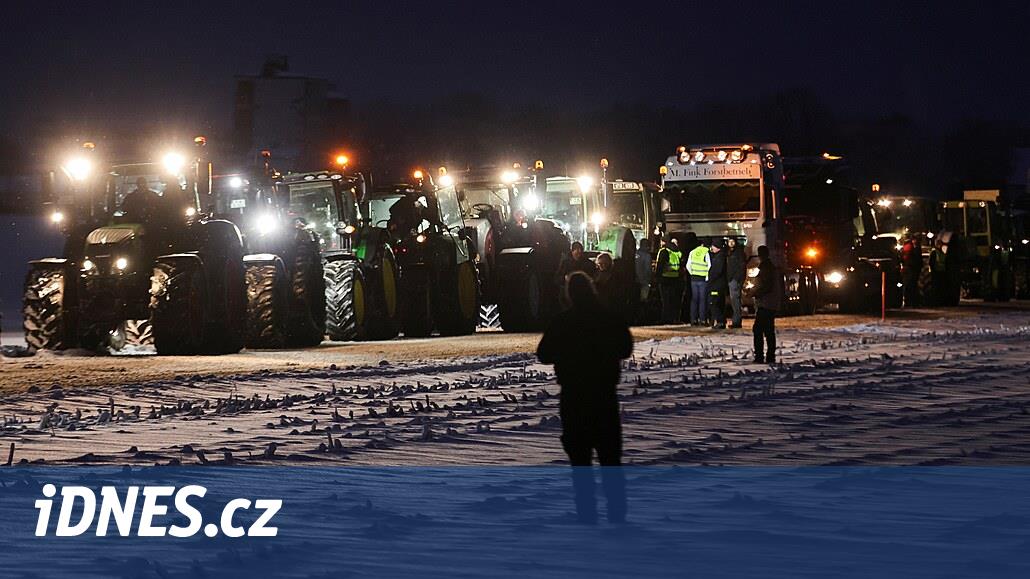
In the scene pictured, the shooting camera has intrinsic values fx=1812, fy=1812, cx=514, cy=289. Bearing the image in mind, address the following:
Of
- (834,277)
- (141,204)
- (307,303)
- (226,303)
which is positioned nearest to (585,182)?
(834,277)

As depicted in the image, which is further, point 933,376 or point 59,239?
point 59,239

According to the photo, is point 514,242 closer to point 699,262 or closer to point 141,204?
point 699,262

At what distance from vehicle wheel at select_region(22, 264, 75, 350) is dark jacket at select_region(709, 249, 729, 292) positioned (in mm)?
11258

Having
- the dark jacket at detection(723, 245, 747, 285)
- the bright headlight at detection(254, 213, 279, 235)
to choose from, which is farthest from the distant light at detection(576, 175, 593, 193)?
the bright headlight at detection(254, 213, 279, 235)

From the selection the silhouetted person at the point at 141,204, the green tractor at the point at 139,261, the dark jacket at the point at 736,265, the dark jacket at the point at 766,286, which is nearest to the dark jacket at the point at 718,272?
the dark jacket at the point at 736,265

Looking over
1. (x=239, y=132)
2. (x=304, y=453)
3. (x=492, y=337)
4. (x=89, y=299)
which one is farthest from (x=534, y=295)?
(x=239, y=132)

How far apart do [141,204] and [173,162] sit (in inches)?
27.2

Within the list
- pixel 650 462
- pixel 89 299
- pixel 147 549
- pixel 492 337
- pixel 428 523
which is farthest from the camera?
pixel 492 337

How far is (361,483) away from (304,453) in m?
1.63

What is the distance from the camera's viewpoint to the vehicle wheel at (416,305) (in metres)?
29.0

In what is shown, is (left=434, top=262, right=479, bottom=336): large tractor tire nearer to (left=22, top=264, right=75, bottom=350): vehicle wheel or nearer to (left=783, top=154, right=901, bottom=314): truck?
(left=22, top=264, right=75, bottom=350): vehicle wheel

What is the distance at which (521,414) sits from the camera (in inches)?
627

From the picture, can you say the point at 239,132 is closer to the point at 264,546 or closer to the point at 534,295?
the point at 534,295

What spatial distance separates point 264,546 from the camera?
→ 352 inches
